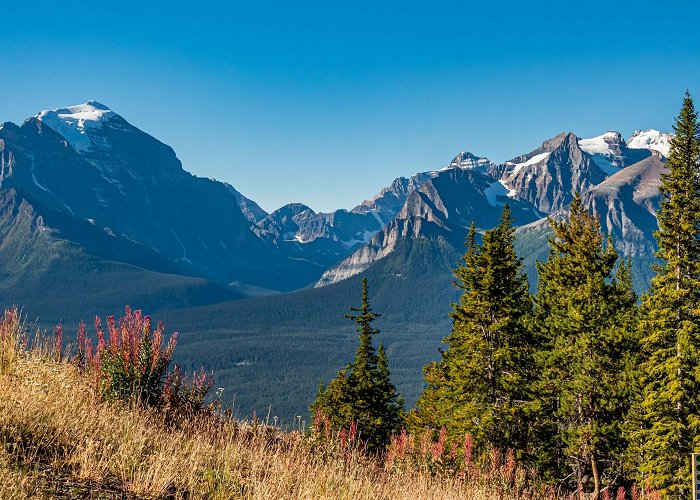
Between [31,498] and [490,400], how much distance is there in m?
26.0

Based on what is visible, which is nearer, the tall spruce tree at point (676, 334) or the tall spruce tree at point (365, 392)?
the tall spruce tree at point (676, 334)

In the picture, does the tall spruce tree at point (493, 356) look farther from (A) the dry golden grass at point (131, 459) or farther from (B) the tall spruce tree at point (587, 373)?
(A) the dry golden grass at point (131, 459)

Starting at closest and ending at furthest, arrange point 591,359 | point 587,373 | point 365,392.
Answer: point 587,373
point 591,359
point 365,392

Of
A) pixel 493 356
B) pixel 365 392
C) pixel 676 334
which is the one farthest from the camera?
pixel 365 392

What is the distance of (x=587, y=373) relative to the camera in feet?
86.4

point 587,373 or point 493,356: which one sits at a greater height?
point 493,356

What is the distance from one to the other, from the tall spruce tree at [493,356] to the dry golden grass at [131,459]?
19.5 m

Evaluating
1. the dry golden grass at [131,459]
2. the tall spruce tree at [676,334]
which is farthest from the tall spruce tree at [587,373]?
the dry golden grass at [131,459]

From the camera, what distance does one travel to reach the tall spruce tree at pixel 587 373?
2606cm

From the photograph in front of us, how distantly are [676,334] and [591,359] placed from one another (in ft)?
12.8

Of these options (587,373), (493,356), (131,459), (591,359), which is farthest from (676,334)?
(131,459)

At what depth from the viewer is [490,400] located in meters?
28.0

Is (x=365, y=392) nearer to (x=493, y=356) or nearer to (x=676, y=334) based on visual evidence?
(x=493, y=356)

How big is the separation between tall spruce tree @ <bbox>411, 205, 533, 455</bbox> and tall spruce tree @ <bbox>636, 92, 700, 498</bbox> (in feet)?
18.7
